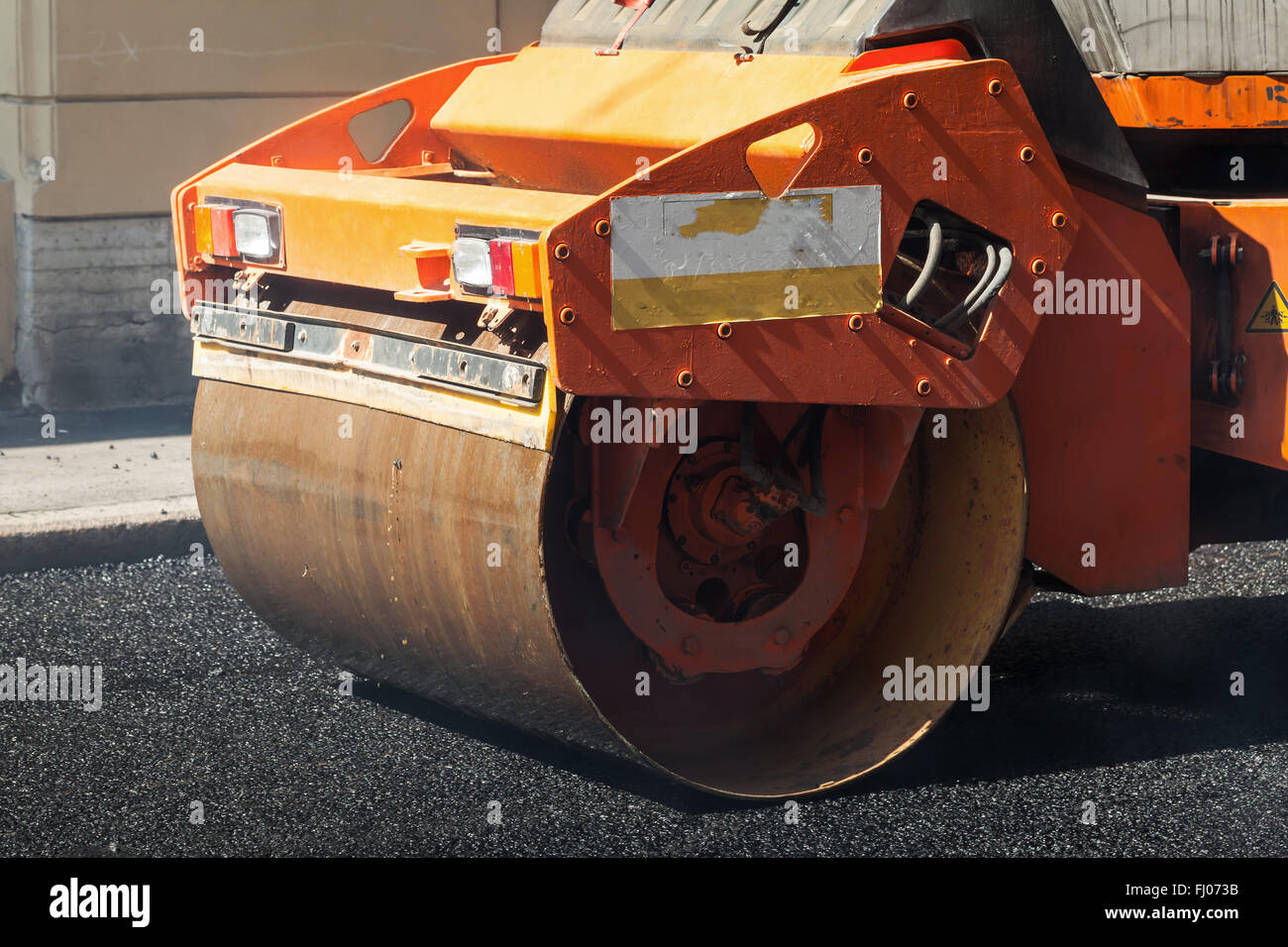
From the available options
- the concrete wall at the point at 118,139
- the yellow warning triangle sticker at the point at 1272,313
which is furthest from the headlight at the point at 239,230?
the concrete wall at the point at 118,139

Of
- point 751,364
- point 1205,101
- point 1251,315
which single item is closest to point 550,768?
point 751,364

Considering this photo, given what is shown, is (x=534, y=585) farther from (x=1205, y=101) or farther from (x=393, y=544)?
(x=1205, y=101)

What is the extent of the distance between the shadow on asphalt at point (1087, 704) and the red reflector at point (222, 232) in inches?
44.8

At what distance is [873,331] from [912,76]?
0.47m

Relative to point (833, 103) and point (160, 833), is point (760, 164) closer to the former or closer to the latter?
point (833, 103)

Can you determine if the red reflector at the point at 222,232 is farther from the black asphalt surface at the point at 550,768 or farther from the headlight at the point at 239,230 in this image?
the black asphalt surface at the point at 550,768

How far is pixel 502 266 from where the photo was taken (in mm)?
3164

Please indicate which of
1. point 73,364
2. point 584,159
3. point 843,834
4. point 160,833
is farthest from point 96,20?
point 843,834

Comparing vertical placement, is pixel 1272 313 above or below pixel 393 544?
above

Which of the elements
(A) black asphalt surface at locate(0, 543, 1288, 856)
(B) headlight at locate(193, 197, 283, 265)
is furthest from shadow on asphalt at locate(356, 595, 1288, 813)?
(B) headlight at locate(193, 197, 283, 265)

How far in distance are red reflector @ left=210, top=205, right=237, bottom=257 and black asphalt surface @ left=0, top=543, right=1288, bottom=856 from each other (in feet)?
3.61

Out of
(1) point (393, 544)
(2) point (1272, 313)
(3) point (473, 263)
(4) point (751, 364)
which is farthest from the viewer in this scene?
(2) point (1272, 313)

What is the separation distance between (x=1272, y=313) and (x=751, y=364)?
4.38 ft

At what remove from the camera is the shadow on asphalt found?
384cm
